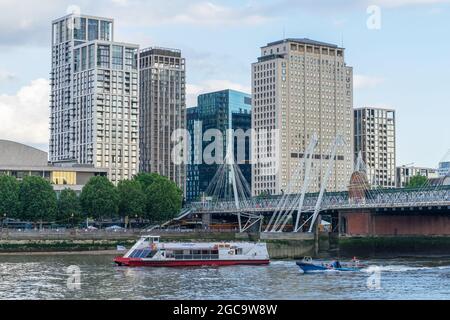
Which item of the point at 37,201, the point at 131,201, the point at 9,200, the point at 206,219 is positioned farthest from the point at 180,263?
the point at 206,219

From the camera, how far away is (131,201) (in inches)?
6900

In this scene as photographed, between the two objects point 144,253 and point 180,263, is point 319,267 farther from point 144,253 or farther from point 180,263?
point 144,253

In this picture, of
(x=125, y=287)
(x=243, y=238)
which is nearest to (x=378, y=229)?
(x=243, y=238)

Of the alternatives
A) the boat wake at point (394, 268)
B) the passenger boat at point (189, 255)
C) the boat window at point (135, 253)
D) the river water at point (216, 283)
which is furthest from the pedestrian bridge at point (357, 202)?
the boat window at point (135, 253)

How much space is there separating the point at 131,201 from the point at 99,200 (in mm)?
7154

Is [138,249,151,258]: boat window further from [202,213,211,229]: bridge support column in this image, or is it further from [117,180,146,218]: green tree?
[202,213,211,229]: bridge support column

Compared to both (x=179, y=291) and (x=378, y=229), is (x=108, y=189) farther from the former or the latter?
(x=179, y=291)

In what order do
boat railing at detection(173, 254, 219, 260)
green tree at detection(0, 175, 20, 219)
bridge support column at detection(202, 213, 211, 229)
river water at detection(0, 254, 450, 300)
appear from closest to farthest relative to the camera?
river water at detection(0, 254, 450, 300) → boat railing at detection(173, 254, 219, 260) → green tree at detection(0, 175, 20, 219) → bridge support column at detection(202, 213, 211, 229)

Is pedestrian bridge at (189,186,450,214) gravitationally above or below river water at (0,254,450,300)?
above

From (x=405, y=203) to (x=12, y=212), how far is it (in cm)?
6887

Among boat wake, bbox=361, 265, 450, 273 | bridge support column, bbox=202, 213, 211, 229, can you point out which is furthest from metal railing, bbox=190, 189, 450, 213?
boat wake, bbox=361, 265, 450, 273

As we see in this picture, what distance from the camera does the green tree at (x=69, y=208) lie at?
172 metres

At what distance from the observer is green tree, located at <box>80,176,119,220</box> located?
6732 inches

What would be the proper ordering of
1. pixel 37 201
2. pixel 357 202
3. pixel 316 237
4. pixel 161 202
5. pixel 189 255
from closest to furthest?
pixel 189 255
pixel 316 237
pixel 357 202
pixel 37 201
pixel 161 202
